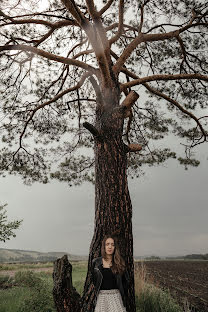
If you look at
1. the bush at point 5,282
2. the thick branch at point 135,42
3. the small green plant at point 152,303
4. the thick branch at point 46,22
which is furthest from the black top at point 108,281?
the bush at point 5,282

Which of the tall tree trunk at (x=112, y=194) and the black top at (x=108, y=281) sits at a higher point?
the tall tree trunk at (x=112, y=194)

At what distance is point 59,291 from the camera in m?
3.29

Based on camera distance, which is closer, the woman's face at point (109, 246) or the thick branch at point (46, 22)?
the woman's face at point (109, 246)

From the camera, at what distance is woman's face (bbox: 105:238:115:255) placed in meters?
Result: 3.79

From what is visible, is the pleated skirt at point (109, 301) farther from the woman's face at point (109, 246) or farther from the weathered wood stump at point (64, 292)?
the woman's face at point (109, 246)

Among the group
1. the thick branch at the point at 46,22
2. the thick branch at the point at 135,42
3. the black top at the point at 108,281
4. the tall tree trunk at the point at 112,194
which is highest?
the thick branch at the point at 46,22

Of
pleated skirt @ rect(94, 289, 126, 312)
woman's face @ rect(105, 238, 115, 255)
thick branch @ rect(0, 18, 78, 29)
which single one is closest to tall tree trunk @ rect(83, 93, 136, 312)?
woman's face @ rect(105, 238, 115, 255)

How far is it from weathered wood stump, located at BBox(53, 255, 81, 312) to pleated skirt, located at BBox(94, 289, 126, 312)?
26 cm

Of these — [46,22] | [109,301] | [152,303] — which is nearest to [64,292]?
[109,301]

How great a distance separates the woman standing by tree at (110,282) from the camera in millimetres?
3395

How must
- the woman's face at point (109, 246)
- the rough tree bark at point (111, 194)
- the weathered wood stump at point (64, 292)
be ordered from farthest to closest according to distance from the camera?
the rough tree bark at point (111, 194) → the woman's face at point (109, 246) → the weathered wood stump at point (64, 292)

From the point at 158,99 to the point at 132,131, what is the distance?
1289 millimetres

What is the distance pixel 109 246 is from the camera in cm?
383

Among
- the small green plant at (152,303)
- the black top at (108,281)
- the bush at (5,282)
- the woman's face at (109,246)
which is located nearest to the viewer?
the black top at (108,281)
